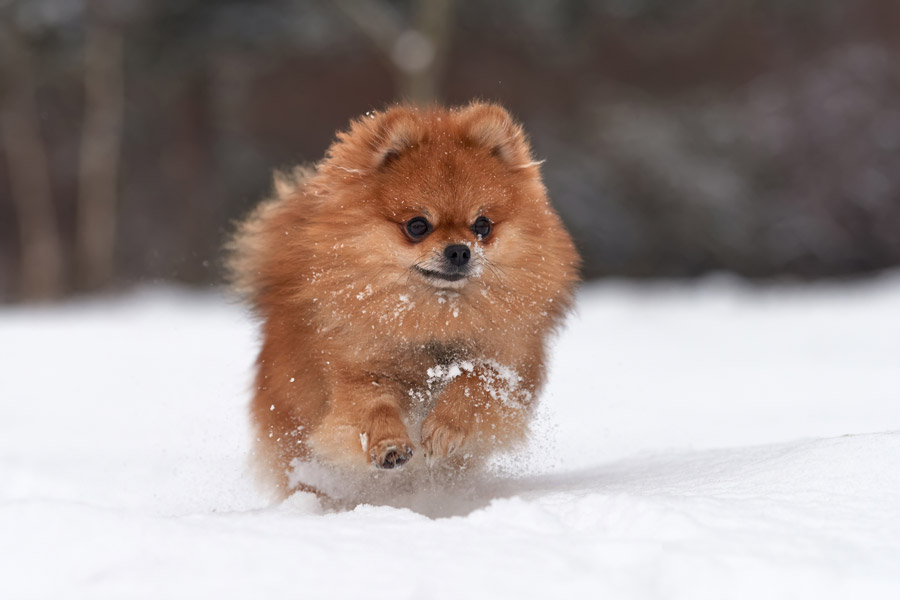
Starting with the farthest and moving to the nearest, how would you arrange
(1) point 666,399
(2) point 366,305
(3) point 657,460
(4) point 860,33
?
(4) point 860,33 < (1) point 666,399 < (3) point 657,460 < (2) point 366,305

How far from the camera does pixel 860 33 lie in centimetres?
1208

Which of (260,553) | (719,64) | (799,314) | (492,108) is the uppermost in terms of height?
(719,64)

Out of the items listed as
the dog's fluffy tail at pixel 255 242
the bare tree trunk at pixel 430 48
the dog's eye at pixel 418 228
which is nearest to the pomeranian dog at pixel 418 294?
the dog's eye at pixel 418 228

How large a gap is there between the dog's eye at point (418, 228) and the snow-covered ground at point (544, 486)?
96 cm

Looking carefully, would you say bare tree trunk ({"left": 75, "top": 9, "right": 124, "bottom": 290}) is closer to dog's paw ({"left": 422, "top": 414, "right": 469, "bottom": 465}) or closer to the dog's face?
the dog's face

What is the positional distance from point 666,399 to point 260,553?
4.48 metres

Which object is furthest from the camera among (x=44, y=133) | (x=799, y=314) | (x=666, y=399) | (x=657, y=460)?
(x=44, y=133)

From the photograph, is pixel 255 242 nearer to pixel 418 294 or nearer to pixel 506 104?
pixel 418 294

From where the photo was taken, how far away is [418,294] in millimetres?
3236

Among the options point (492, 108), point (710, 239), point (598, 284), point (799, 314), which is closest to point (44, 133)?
point (598, 284)

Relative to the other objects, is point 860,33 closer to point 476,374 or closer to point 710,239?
point 710,239

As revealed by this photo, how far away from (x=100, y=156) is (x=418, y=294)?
1127 centimetres

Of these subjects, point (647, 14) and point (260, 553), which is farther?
point (647, 14)

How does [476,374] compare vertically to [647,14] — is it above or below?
below
